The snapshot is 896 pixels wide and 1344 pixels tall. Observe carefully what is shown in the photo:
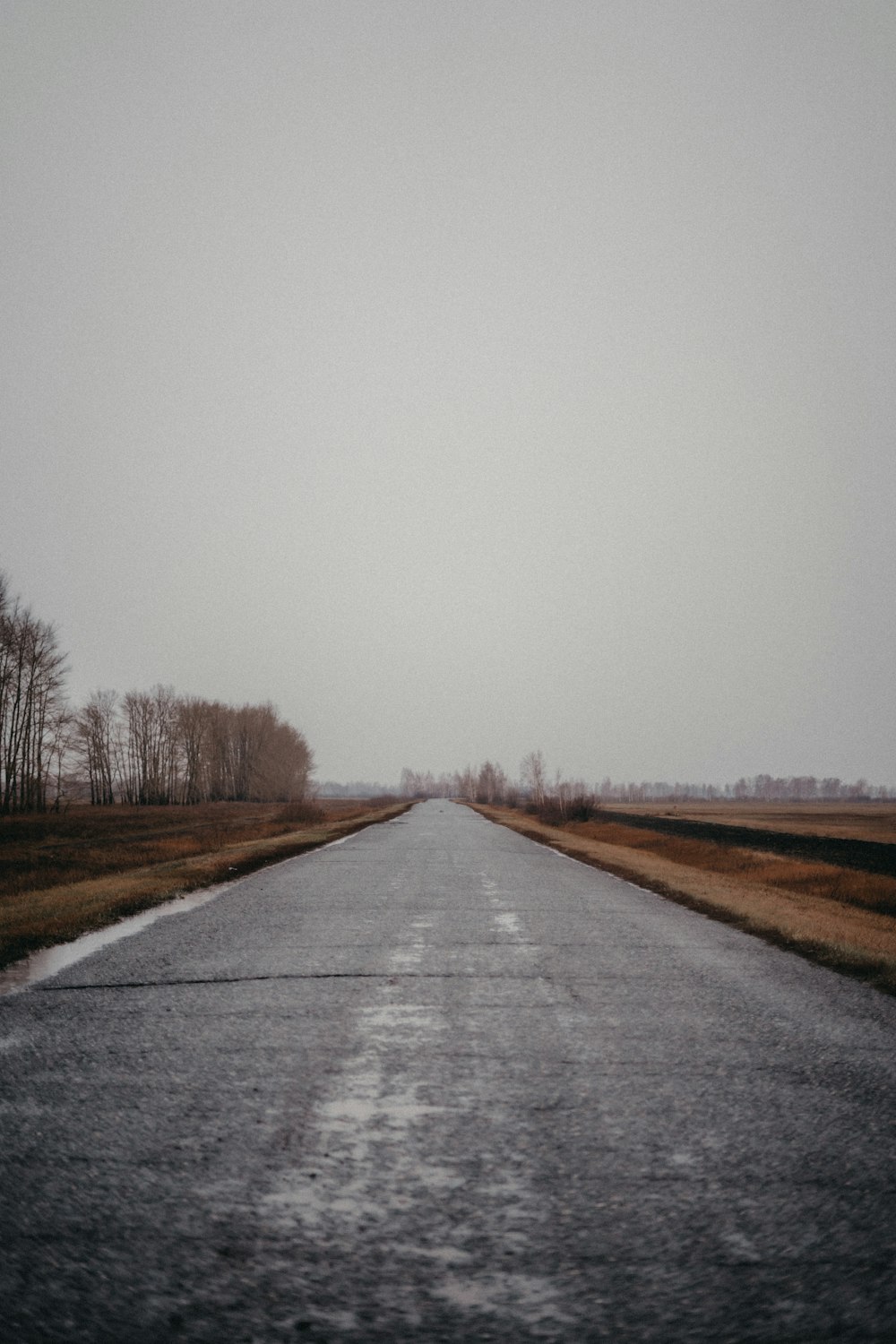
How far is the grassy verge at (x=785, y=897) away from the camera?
9.59m

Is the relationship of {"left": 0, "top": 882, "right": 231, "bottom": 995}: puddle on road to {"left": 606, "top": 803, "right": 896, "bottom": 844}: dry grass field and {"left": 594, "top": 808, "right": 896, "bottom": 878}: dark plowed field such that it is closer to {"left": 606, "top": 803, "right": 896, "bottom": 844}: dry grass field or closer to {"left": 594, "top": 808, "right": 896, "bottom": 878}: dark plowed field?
{"left": 594, "top": 808, "right": 896, "bottom": 878}: dark plowed field

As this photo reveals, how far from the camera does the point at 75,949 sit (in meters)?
9.66

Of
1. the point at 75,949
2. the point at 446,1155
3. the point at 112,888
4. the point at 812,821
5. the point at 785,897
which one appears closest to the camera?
the point at 446,1155

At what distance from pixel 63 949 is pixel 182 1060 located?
16.7 ft

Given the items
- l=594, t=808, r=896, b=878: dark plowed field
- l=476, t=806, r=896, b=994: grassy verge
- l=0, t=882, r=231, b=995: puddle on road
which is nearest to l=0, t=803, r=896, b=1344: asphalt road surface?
l=0, t=882, r=231, b=995: puddle on road

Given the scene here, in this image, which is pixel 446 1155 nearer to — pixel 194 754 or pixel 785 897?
pixel 785 897

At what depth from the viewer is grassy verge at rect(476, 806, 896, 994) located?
9594mm

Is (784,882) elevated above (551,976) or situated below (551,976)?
below

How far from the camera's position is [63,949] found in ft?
31.6

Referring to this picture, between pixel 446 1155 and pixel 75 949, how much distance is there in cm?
716

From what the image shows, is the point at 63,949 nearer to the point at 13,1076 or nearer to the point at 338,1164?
the point at 13,1076

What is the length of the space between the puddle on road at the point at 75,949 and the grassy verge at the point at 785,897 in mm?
7799

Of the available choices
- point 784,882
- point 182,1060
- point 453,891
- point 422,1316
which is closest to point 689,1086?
point 422,1316

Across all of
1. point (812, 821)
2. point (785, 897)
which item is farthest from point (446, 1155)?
point (812, 821)
